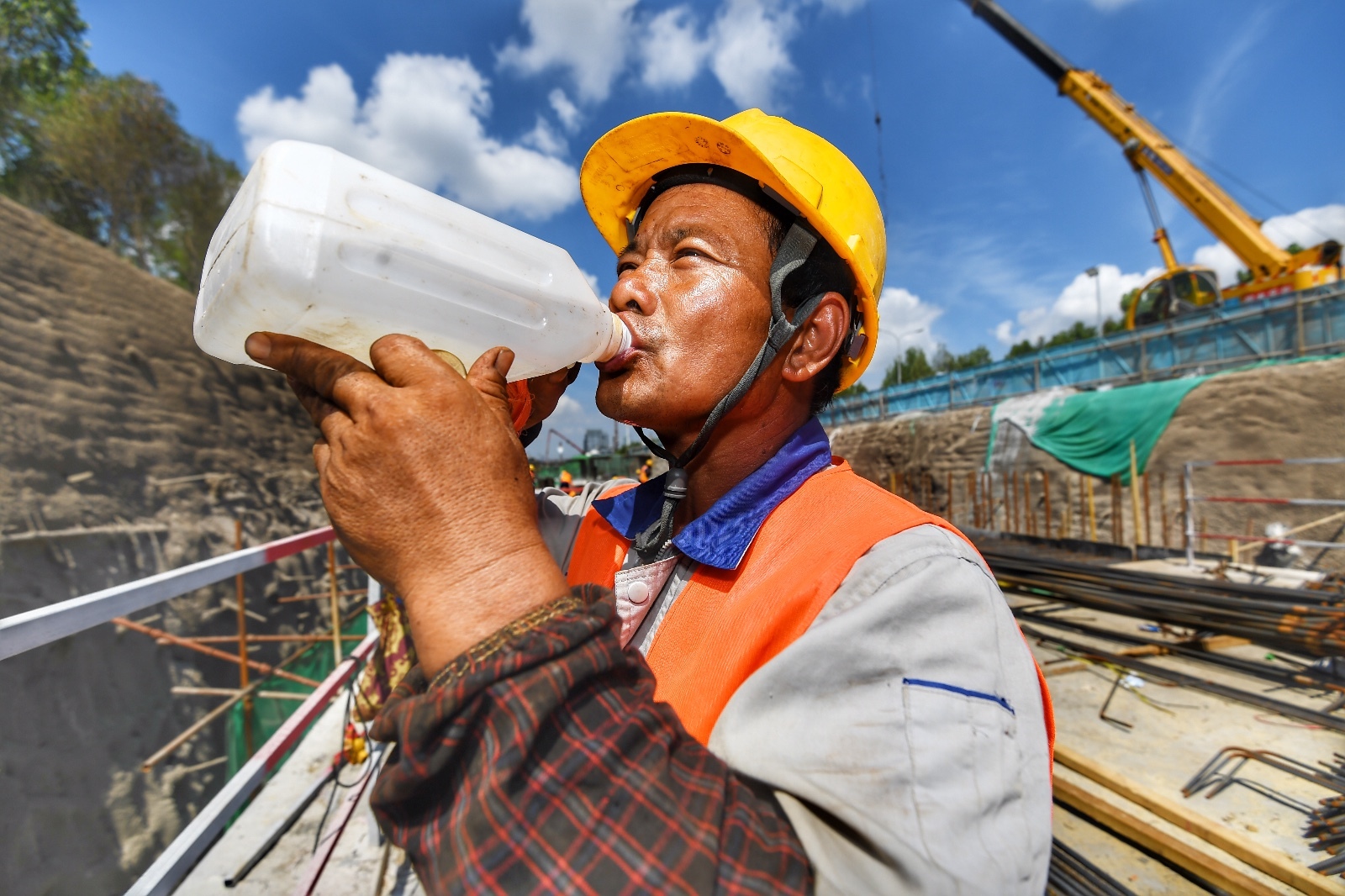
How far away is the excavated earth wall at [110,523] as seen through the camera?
7.23 metres

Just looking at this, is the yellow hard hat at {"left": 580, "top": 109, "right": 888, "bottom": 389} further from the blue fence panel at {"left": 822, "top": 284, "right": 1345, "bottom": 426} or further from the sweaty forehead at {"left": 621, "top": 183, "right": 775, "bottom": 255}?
the blue fence panel at {"left": 822, "top": 284, "right": 1345, "bottom": 426}

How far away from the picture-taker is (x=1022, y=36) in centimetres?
1945

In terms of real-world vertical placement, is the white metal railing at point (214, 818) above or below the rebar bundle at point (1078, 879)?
above

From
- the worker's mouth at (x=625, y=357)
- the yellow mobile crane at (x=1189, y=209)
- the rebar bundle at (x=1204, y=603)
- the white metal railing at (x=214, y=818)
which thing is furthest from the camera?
the yellow mobile crane at (x=1189, y=209)

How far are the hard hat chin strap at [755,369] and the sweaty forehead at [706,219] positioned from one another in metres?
0.09

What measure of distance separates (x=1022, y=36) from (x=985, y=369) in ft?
37.5

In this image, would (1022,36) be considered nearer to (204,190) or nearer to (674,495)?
(674,495)

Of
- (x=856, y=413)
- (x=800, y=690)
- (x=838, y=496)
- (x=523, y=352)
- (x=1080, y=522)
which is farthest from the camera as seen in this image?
(x=856, y=413)

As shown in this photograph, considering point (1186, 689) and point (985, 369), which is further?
point (985, 369)

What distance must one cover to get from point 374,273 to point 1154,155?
77.6ft

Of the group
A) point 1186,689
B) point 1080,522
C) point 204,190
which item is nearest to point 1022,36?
point 1080,522

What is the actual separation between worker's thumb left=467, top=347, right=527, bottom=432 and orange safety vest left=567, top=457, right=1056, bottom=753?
13.8 inches

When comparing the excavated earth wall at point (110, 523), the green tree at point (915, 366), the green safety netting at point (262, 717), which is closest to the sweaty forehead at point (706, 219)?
the green safety netting at point (262, 717)

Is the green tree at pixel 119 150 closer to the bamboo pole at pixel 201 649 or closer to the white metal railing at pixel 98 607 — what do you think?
the bamboo pole at pixel 201 649
